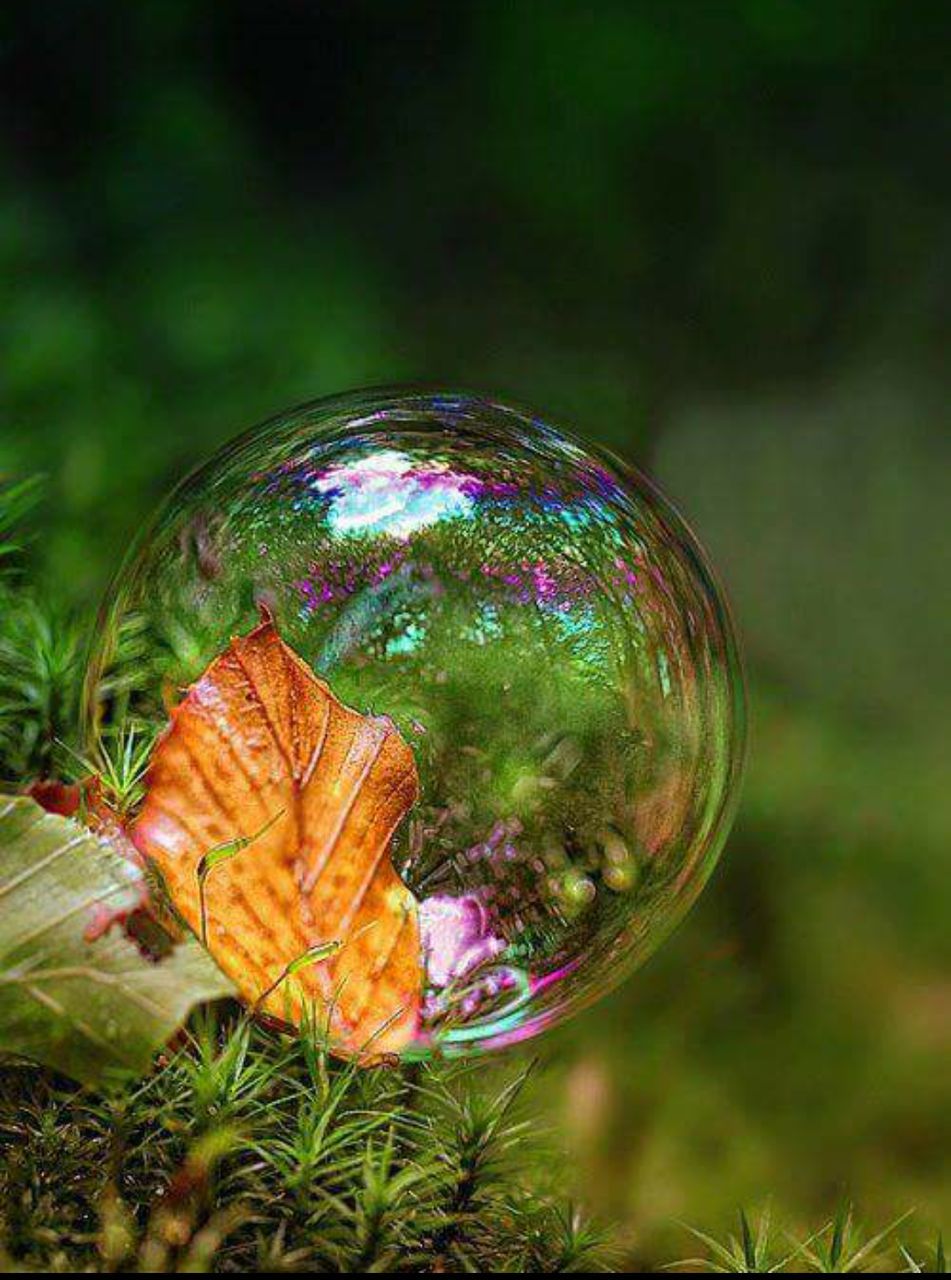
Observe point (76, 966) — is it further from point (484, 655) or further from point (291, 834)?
point (484, 655)

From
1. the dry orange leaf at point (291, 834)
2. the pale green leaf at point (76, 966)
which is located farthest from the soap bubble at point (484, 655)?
the pale green leaf at point (76, 966)

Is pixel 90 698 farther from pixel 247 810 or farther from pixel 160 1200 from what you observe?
pixel 160 1200

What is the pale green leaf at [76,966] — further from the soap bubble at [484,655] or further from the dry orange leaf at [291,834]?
the soap bubble at [484,655]

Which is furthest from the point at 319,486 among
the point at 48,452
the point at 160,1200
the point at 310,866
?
the point at 48,452

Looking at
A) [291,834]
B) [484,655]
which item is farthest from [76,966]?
[484,655]

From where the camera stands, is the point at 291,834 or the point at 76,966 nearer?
the point at 76,966

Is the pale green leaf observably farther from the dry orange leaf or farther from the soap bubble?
the soap bubble
